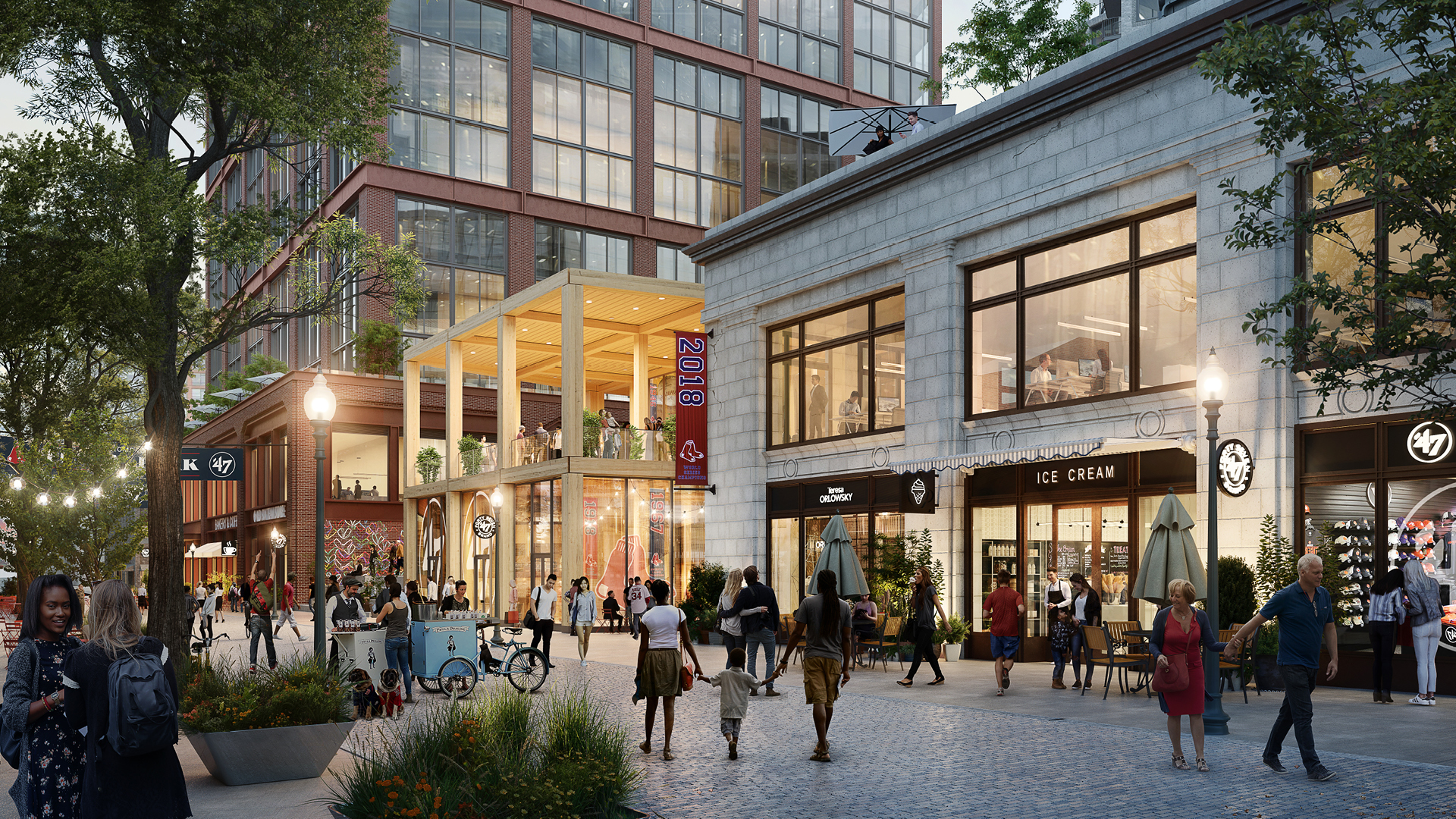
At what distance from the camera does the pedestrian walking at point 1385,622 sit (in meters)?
15.3

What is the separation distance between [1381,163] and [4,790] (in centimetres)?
1253

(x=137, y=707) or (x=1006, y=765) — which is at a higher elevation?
(x=137, y=707)

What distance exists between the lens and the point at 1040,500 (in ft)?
71.4

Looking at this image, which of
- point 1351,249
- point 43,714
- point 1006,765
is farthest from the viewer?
point 1351,249

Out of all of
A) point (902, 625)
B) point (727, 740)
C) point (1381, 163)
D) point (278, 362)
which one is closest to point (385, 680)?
point (727, 740)

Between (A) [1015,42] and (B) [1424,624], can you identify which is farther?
(A) [1015,42]

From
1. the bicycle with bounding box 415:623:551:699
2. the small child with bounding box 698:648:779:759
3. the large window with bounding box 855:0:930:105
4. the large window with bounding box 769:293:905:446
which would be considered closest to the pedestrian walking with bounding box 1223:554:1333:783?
the small child with bounding box 698:648:779:759

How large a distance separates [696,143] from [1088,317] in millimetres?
38258

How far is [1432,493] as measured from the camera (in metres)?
16.0

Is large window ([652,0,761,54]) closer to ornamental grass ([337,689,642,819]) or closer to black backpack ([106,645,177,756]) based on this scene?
ornamental grass ([337,689,642,819])

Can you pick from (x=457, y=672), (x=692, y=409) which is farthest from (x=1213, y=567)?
(x=692, y=409)

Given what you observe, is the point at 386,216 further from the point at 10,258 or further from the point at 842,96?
the point at 10,258

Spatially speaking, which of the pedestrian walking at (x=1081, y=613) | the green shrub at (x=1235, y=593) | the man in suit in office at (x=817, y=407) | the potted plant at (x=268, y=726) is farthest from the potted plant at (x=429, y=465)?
the potted plant at (x=268, y=726)

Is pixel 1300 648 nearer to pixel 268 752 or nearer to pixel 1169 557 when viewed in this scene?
pixel 1169 557
